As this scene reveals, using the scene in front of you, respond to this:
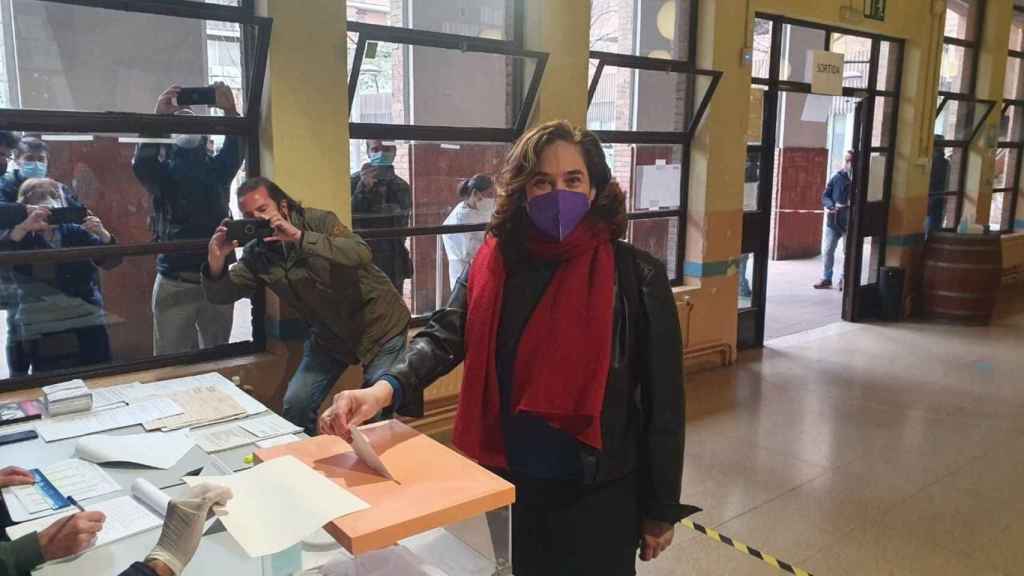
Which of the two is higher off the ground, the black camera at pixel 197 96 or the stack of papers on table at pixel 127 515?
the black camera at pixel 197 96

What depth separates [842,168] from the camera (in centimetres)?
697

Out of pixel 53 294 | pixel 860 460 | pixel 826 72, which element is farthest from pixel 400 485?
pixel 826 72

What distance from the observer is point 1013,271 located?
27.6ft

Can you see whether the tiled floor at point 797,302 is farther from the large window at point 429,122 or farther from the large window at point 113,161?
the large window at point 113,161

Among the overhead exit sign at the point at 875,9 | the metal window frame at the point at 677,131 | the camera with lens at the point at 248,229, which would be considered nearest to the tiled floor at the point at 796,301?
the metal window frame at the point at 677,131

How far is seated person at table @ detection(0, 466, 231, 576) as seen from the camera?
1.23 metres

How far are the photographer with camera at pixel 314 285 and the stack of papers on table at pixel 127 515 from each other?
1.16 metres

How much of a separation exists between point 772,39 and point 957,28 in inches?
124

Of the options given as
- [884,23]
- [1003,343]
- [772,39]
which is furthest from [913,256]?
[772,39]

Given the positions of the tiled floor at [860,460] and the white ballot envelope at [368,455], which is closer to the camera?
the white ballot envelope at [368,455]

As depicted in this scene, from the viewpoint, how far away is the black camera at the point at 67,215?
273 centimetres

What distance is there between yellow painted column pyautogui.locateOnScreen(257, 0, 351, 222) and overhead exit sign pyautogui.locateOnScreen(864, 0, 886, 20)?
14.6 feet

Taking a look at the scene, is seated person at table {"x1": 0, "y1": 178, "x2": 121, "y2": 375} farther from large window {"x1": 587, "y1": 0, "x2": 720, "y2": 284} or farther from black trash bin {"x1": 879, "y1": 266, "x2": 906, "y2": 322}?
black trash bin {"x1": 879, "y1": 266, "x2": 906, "y2": 322}

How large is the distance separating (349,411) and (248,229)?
56.8 inches
